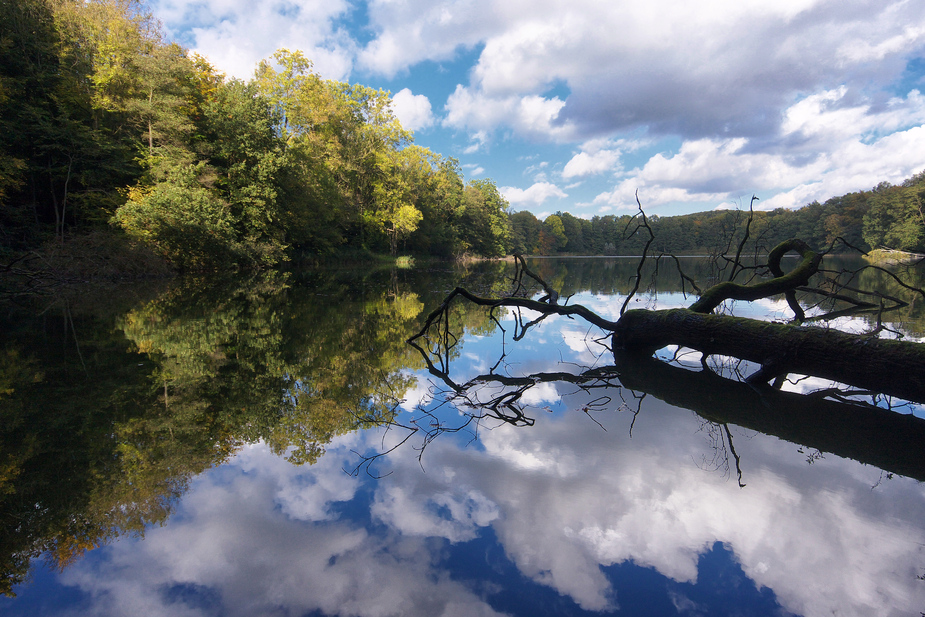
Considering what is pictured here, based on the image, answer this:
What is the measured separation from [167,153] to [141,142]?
1.81m

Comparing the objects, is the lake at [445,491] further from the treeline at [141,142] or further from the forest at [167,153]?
the treeline at [141,142]

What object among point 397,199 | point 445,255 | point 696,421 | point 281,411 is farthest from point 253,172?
point 445,255

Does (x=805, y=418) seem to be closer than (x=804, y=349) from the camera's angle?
Yes

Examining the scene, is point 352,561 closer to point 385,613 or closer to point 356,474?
point 385,613

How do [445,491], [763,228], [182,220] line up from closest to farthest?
1. [445,491]
2. [182,220]
3. [763,228]

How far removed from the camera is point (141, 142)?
21.0m

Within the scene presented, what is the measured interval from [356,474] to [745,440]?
128 inches

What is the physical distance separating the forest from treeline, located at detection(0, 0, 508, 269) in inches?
3.0

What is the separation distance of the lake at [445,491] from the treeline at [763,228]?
268cm

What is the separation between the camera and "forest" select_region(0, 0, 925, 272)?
1800 cm

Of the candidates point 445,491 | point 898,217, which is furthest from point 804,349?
point 898,217

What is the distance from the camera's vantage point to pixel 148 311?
379 inches

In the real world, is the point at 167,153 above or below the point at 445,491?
above

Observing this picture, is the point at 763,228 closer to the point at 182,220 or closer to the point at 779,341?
the point at 779,341
